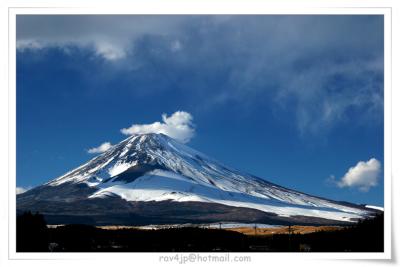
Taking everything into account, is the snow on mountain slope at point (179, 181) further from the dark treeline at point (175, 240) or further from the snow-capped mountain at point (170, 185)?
the dark treeline at point (175, 240)

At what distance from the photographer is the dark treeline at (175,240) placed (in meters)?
14.2

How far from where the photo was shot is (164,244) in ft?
54.1

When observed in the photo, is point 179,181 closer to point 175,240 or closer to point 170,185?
point 170,185

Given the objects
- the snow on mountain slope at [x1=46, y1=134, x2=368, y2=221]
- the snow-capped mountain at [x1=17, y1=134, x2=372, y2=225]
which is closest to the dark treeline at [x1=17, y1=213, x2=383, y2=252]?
the snow-capped mountain at [x1=17, y1=134, x2=372, y2=225]

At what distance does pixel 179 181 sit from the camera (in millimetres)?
70062

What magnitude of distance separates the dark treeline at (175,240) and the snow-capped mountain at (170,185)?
1290 inches

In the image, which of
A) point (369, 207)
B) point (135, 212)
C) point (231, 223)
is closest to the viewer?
point (231, 223)

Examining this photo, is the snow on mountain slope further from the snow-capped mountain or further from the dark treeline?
the dark treeline

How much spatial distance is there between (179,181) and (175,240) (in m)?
51.8
